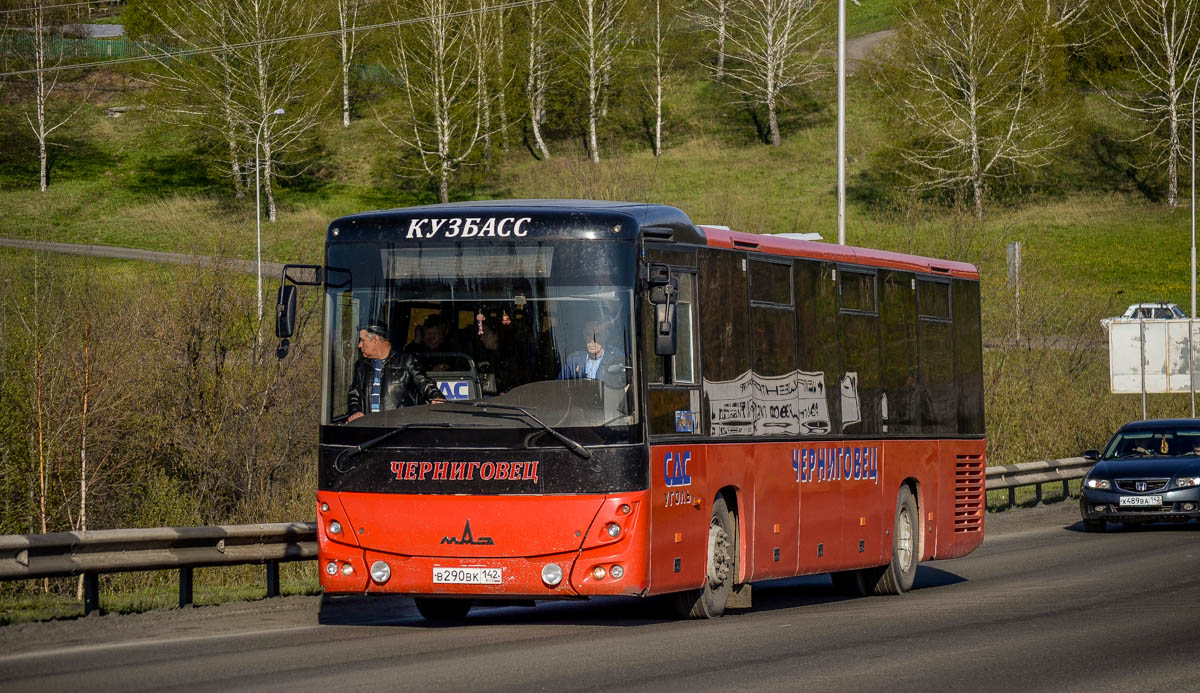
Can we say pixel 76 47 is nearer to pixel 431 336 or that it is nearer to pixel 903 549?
pixel 903 549

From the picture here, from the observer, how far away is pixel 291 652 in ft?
36.7

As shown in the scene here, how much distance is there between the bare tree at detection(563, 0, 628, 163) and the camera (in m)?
79.6

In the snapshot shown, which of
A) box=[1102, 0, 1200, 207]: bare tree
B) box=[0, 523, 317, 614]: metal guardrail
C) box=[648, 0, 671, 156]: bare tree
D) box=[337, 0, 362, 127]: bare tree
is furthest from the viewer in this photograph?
box=[337, 0, 362, 127]: bare tree

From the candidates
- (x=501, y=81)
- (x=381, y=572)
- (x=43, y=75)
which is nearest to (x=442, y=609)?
(x=381, y=572)

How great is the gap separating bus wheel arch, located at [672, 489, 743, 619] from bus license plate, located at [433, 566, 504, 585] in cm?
202

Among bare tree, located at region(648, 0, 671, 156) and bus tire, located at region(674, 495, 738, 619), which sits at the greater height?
bare tree, located at region(648, 0, 671, 156)

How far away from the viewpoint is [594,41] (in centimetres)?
7950

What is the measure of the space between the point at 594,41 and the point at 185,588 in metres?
67.4

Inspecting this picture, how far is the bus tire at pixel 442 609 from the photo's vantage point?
1398 cm

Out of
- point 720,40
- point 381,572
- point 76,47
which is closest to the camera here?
point 381,572

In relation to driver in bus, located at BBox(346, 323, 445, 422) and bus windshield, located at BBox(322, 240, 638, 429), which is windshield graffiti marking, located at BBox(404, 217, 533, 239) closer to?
bus windshield, located at BBox(322, 240, 638, 429)

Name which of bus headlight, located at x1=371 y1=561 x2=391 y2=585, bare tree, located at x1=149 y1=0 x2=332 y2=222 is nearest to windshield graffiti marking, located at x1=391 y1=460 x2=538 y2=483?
bus headlight, located at x1=371 y1=561 x2=391 y2=585

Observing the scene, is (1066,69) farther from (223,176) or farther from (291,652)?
(291,652)

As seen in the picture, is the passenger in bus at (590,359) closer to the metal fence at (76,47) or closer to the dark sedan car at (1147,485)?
the dark sedan car at (1147,485)
